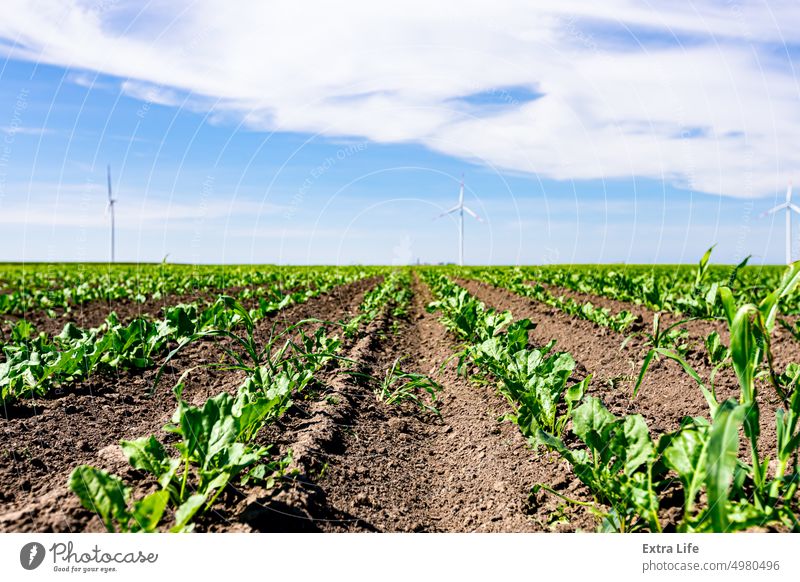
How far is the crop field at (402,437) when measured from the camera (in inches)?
87.9

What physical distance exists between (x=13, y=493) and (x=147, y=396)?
1783 millimetres

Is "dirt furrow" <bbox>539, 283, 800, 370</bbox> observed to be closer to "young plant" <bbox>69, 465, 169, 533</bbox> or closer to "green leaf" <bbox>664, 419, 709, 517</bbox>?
"green leaf" <bbox>664, 419, 709, 517</bbox>

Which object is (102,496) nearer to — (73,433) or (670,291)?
(73,433)

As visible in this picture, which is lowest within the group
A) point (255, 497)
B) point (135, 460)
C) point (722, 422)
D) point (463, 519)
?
point (463, 519)

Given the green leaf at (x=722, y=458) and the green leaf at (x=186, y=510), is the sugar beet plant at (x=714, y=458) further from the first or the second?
the green leaf at (x=186, y=510)

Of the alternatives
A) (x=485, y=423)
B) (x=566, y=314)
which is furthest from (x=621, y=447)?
(x=566, y=314)

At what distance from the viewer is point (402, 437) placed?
164 inches

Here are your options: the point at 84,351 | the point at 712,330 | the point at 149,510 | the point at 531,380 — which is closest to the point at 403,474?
the point at 531,380

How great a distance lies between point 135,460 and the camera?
Answer: 2557mm

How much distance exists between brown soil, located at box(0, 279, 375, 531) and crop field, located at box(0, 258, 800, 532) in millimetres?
15
